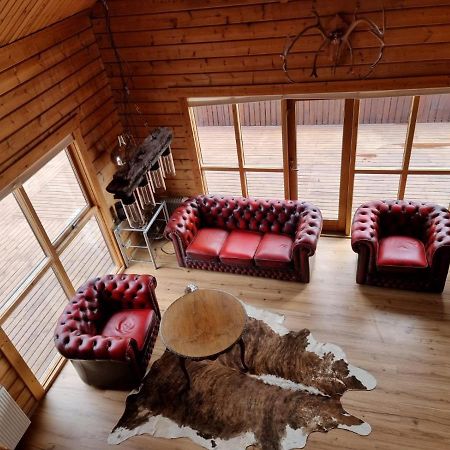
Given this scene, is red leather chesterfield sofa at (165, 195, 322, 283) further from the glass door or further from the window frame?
the window frame

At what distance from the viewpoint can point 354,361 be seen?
167 inches

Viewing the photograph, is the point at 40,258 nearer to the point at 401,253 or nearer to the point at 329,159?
the point at 329,159

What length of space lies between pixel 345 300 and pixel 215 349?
193cm

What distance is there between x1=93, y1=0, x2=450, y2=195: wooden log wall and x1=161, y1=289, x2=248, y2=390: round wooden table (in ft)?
8.26

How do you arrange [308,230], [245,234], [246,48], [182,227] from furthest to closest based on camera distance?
[245,234], [182,227], [308,230], [246,48]

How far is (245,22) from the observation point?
4520 mm

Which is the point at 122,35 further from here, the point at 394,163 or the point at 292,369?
the point at 292,369

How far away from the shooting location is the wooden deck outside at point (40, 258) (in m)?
4.28

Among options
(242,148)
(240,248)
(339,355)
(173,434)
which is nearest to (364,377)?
(339,355)

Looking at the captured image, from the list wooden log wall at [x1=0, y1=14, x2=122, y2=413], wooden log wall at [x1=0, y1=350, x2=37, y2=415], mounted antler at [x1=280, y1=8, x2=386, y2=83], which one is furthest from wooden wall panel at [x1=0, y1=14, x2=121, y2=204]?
mounted antler at [x1=280, y1=8, x2=386, y2=83]

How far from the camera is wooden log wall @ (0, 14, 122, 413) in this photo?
12.5 feet

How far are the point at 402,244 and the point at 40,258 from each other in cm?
419

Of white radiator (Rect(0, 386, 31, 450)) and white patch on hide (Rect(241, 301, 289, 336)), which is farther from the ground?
white radiator (Rect(0, 386, 31, 450))

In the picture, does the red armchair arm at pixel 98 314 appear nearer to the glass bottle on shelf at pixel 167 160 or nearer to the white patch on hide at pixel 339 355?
the glass bottle on shelf at pixel 167 160
